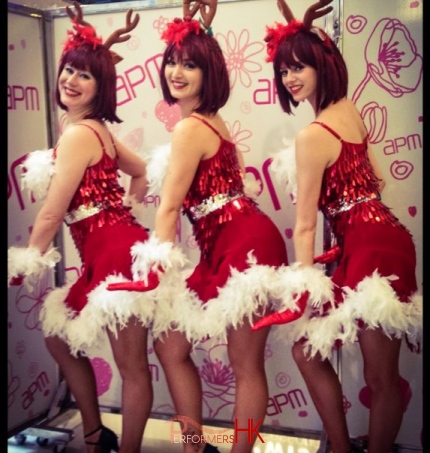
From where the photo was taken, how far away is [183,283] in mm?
2043

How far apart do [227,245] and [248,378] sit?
0.45 meters

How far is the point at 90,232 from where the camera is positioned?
207cm

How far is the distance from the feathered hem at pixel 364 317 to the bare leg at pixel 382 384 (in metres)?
0.04

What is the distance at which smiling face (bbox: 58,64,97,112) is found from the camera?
6.92 feet

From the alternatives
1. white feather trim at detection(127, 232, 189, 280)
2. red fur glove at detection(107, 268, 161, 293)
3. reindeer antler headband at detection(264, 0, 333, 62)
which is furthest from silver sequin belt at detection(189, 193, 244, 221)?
reindeer antler headband at detection(264, 0, 333, 62)

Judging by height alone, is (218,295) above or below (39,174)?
below

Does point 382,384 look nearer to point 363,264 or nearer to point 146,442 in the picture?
point 363,264

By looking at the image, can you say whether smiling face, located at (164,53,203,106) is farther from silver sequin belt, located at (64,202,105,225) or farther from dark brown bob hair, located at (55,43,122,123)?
silver sequin belt, located at (64,202,105,225)

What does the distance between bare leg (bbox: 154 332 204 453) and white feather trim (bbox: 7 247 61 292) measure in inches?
19.2

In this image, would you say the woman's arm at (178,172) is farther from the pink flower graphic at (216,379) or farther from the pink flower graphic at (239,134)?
the pink flower graphic at (216,379)

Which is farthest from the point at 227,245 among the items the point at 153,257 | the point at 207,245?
the point at 153,257

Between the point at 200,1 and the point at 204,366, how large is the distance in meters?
1.52

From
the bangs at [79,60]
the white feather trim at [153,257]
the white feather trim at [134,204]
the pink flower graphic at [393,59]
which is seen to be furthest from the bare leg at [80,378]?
the pink flower graphic at [393,59]
